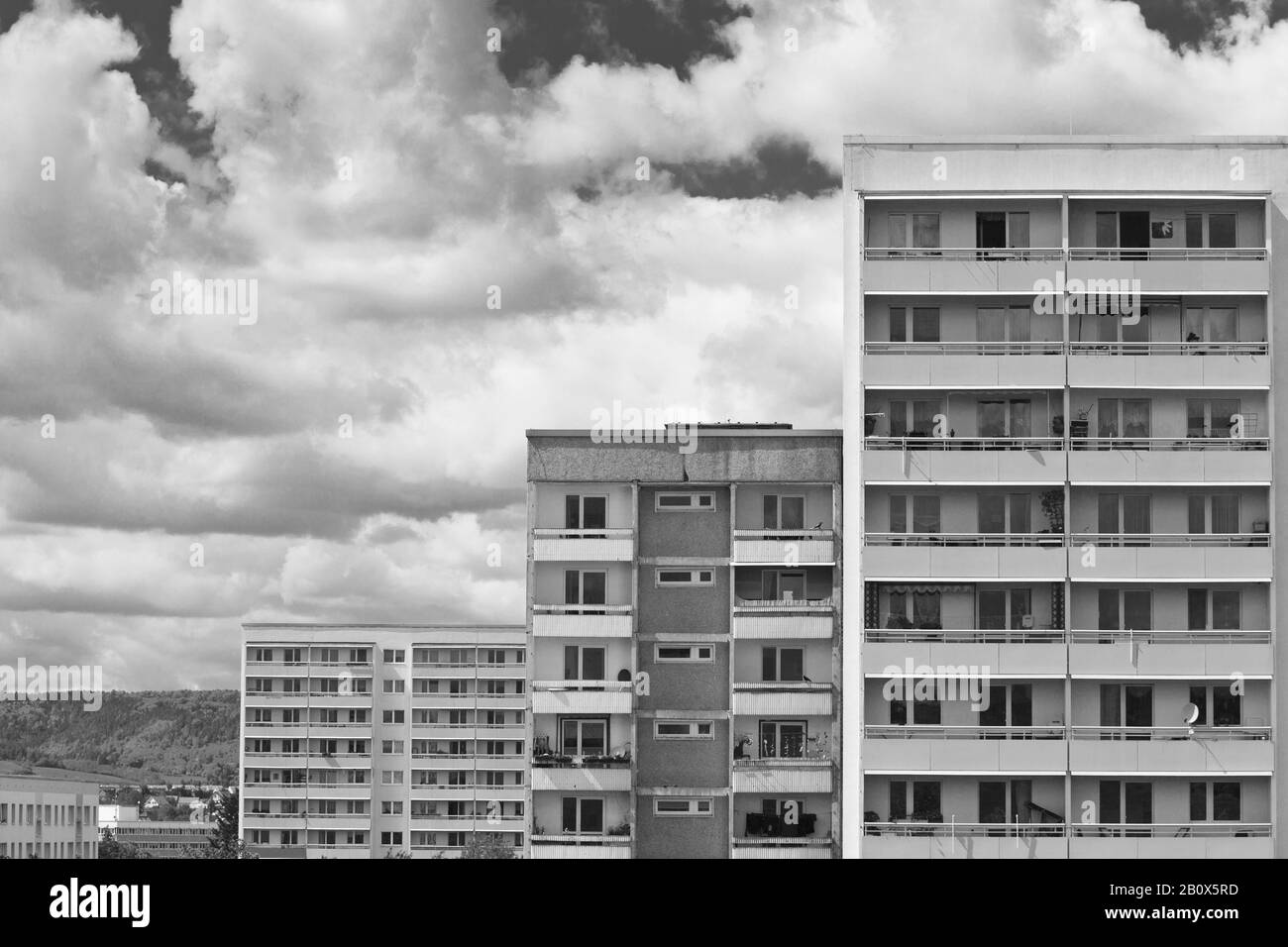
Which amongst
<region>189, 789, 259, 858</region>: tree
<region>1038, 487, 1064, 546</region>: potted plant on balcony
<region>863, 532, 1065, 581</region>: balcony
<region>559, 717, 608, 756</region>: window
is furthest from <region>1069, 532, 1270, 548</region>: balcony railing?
<region>189, 789, 259, 858</region>: tree

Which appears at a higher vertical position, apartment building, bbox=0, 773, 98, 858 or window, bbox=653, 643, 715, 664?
window, bbox=653, 643, 715, 664

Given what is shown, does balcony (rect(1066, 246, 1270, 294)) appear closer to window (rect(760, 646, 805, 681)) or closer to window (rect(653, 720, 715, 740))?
window (rect(760, 646, 805, 681))

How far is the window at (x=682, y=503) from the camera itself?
196ft

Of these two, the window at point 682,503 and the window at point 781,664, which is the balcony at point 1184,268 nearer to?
the window at point 682,503

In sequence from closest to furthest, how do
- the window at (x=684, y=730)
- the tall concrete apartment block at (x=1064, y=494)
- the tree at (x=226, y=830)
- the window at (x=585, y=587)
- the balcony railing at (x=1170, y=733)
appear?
the tall concrete apartment block at (x=1064, y=494)
the balcony railing at (x=1170, y=733)
the window at (x=684, y=730)
the window at (x=585, y=587)
the tree at (x=226, y=830)

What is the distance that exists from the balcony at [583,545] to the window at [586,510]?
42cm

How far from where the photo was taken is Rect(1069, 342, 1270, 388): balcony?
55.7 meters

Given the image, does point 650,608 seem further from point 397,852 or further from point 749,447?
point 397,852

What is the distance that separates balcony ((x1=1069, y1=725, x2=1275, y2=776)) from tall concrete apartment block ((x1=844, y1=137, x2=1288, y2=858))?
7cm

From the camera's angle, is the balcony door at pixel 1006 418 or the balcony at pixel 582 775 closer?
the balcony door at pixel 1006 418

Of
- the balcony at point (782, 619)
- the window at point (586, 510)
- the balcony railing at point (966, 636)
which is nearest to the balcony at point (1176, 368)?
the balcony railing at point (966, 636)

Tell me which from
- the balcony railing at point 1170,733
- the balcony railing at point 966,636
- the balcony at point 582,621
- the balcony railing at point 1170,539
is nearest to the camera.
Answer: the balcony railing at point 1170,733
